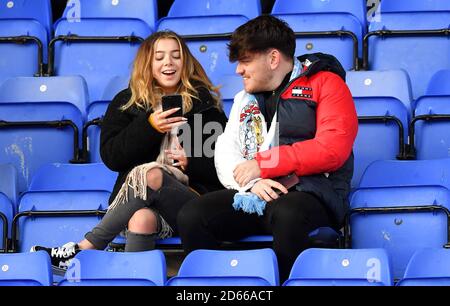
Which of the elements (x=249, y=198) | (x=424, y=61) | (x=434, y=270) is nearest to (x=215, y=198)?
(x=249, y=198)

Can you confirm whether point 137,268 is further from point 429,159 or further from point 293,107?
point 429,159

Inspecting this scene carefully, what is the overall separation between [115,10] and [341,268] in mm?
2980

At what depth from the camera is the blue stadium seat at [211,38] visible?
20.2ft

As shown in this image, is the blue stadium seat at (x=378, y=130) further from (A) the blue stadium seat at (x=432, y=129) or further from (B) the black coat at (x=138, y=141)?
(B) the black coat at (x=138, y=141)

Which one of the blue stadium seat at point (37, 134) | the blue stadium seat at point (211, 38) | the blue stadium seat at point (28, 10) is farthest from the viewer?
the blue stadium seat at point (28, 10)

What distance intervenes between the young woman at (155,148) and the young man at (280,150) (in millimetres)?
143

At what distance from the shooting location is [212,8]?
675cm

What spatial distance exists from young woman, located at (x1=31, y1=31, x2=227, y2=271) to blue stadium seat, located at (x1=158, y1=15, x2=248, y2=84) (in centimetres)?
98

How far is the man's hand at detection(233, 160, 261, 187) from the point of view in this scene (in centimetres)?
467

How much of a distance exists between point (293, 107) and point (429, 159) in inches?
31.3

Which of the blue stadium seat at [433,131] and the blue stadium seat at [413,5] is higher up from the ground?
the blue stadium seat at [413,5]

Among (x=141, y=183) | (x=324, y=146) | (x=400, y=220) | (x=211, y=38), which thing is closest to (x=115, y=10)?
(x=211, y=38)

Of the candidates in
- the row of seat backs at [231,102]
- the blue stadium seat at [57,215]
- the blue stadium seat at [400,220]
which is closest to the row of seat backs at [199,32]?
the row of seat backs at [231,102]

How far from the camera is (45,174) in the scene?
5.38 metres
